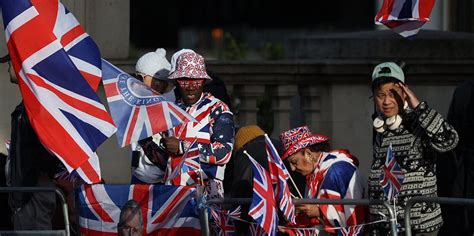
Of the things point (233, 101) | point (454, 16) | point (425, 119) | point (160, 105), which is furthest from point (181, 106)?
point (454, 16)

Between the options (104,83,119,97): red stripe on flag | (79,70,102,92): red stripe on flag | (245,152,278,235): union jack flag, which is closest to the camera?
(245,152,278,235): union jack flag

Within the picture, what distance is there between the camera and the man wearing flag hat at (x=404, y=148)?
36.8 feet

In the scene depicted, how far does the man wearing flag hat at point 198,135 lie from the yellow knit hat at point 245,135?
59 cm

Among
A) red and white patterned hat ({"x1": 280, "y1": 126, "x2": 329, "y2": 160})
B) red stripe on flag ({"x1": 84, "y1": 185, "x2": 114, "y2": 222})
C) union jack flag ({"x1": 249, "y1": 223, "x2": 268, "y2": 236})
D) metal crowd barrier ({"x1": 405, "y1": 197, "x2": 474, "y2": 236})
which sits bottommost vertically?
union jack flag ({"x1": 249, "y1": 223, "x2": 268, "y2": 236})

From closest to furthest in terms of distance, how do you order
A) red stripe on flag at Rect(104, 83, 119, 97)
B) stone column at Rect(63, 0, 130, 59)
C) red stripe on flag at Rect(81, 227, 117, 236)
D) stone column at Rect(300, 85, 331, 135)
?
red stripe on flag at Rect(81, 227, 117, 236) → red stripe on flag at Rect(104, 83, 119, 97) → stone column at Rect(300, 85, 331, 135) → stone column at Rect(63, 0, 130, 59)

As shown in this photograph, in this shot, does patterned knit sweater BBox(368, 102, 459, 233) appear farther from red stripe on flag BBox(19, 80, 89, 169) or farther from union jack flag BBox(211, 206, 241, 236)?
red stripe on flag BBox(19, 80, 89, 169)

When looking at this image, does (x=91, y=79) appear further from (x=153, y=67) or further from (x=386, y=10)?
(x=386, y=10)

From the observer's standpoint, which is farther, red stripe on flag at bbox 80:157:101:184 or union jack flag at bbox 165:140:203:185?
union jack flag at bbox 165:140:203:185

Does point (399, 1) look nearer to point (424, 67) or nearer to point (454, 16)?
point (424, 67)

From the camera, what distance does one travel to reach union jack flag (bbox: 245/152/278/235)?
36.3 ft

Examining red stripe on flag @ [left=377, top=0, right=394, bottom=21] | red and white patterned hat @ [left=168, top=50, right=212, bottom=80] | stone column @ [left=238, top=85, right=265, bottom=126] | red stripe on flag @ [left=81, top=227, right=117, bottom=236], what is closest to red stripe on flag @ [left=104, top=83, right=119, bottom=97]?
red and white patterned hat @ [left=168, top=50, right=212, bottom=80]

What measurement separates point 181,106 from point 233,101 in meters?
3.16

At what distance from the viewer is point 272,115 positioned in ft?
50.6

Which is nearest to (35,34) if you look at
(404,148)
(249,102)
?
(404,148)
